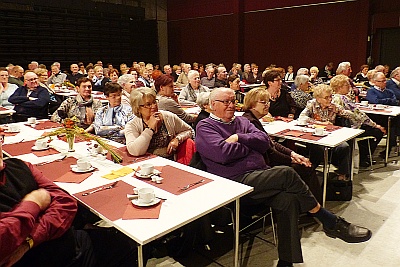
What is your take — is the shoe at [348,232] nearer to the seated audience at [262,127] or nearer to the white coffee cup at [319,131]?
the seated audience at [262,127]

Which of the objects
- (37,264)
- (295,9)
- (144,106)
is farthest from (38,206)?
(295,9)

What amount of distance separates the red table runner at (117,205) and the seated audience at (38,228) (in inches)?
6.7

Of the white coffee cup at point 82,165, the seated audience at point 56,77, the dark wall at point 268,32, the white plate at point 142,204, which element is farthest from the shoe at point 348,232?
the dark wall at point 268,32

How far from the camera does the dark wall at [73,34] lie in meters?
10.7

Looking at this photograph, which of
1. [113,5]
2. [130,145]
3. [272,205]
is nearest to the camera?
[272,205]

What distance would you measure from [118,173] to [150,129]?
1.78ft

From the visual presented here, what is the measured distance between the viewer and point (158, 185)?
7.21 ft

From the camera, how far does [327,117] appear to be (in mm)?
4141

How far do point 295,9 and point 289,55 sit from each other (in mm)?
1450

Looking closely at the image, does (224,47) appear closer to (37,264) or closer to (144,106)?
(144,106)

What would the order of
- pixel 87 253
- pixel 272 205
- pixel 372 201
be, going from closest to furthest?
pixel 87 253, pixel 272 205, pixel 372 201

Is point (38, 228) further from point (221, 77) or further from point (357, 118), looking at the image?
point (221, 77)

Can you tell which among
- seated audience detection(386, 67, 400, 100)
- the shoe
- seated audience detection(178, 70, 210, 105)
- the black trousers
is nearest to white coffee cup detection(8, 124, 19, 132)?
the black trousers

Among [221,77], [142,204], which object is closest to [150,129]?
[142,204]
